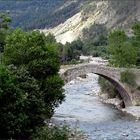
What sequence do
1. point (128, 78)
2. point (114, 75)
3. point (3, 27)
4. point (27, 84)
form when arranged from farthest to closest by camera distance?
1. point (114, 75)
2. point (128, 78)
3. point (3, 27)
4. point (27, 84)

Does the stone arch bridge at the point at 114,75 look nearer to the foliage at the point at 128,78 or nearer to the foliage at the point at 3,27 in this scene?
the foliage at the point at 128,78

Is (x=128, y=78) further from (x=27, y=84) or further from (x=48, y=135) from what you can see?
(x=48, y=135)

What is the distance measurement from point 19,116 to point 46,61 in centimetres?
1160

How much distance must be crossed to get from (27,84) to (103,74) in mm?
38560

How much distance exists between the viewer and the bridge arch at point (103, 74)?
8075 cm

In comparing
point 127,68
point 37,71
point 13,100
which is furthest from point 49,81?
point 127,68

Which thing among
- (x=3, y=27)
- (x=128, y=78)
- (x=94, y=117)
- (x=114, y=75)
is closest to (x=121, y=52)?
(x=114, y=75)

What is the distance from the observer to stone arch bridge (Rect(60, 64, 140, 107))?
268 ft

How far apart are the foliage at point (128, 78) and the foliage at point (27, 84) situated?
94.5ft

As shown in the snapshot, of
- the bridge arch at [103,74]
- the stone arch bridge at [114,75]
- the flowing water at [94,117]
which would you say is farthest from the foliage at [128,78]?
the flowing water at [94,117]

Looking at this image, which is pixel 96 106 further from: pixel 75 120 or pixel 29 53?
pixel 29 53

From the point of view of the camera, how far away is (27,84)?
46.6 metres

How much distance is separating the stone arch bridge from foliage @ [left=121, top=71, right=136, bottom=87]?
1.69ft

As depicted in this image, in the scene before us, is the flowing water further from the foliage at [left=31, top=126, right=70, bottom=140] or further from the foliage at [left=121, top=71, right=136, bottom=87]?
the foliage at [left=31, top=126, right=70, bottom=140]
